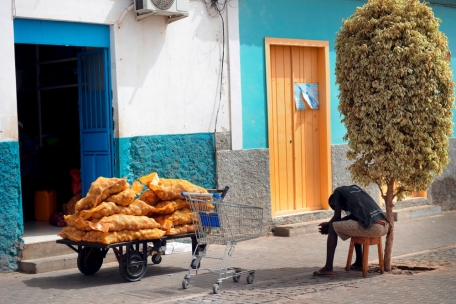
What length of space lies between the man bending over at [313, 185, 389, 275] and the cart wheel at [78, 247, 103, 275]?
8.53 ft

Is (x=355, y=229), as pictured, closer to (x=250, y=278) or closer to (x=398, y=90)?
(x=250, y=278)

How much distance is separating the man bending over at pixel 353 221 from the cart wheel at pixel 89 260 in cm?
260

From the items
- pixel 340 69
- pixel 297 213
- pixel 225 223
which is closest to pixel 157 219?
pixel 225 223

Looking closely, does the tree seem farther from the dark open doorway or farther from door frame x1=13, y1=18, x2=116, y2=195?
the dark open doorway

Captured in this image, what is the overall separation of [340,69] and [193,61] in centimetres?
289

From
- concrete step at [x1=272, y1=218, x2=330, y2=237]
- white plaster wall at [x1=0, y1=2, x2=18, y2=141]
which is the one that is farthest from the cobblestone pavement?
white plaster wall at [x1=0, y1=2, x2=18, y2=141]

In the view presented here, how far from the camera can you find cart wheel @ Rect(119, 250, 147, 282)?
26.2 feet

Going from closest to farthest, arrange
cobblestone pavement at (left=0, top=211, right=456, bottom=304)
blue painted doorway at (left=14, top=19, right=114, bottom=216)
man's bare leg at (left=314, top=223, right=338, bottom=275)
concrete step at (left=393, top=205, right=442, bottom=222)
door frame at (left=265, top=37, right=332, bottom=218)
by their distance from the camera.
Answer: cobblestone pavement at (left=0, top=211, right=456, bottom=304)
man's bare leg at (left=314, top=223, right=338, bottom=275)
blue painted doorway at (left=14, top=19, right=114, bottom=216)
door frame at (left=265, top=37, right=332, bottom=218)
concrete step at (left=393, top=205, right=442, bottom=222)

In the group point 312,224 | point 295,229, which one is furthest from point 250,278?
point 312,224

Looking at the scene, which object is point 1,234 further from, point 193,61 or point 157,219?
point 193,61

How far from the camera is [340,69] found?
8.56 metres

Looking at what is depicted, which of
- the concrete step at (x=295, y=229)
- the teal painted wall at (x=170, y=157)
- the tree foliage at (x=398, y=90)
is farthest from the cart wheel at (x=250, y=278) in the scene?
the concrete step at (x=295, y=229)

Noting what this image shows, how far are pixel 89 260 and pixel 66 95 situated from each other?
14.2 feet

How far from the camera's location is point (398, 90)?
8.09 m
